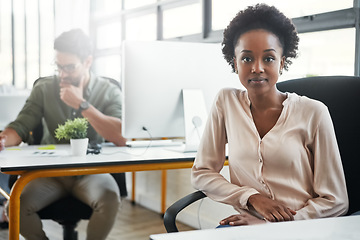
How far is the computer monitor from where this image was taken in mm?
1887

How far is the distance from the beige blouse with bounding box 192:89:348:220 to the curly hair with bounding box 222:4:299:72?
0.17 m

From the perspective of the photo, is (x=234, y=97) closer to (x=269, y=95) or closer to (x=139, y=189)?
(x=269, y=95)

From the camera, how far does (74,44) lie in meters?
2.76

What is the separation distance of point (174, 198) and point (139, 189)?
550 mm

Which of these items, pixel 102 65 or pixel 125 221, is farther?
pixel 102 65

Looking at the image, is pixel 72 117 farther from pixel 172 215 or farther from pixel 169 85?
pixel 172 215

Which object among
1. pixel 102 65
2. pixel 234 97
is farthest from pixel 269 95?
pixel 102 65

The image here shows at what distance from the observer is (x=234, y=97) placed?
1.44m

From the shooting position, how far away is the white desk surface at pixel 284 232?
73cm

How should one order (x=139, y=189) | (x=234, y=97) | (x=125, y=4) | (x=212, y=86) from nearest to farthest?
1. (x=234, y=97)
2. (x=212, y=86)
3. (x=139, y=189)
4. (x=125, y=4)

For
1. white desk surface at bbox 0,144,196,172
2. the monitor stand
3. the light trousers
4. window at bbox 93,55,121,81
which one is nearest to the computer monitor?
the monitor stand

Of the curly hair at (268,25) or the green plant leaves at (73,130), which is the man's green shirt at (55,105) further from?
the curly hair at (268,25)

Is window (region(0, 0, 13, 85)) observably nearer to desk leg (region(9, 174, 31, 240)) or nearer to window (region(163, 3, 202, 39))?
window (region(163, 3, 202, 39))

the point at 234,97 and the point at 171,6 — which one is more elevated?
the point at 171,6
